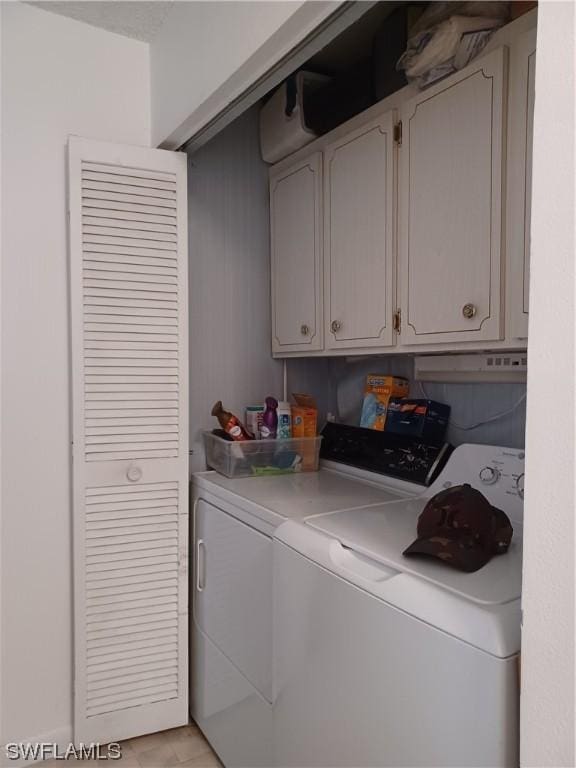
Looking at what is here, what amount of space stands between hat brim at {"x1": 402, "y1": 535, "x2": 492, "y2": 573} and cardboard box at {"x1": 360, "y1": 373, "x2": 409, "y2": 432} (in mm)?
940

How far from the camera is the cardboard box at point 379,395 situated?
2.17m

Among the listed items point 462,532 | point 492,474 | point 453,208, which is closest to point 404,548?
point 462,532

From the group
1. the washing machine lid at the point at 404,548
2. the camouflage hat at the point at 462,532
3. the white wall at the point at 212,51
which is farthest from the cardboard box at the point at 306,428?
the white wall at the point at 212,51

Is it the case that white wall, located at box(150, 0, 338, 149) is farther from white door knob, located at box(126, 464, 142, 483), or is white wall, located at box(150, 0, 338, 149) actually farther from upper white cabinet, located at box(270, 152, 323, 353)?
white door knob, located at box(126, 464, 142, 483)

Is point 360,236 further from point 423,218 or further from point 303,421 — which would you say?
point 303,421

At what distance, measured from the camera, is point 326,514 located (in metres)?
1.62

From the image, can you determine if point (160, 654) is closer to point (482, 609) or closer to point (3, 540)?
point (3, 540)

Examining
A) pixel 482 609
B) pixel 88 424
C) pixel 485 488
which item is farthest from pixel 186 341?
pixel 482 609

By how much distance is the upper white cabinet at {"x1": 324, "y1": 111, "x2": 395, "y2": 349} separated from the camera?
1799 mm

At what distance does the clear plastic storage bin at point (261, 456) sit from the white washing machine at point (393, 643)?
611 mm

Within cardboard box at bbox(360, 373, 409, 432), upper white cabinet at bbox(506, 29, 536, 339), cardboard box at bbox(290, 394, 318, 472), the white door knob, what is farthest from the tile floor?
upper white cabinet at bbox(506, 29, 536, 339)

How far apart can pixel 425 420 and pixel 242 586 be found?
838 mm

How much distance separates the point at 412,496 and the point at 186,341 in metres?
0.99

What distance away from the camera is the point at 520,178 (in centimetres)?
137
